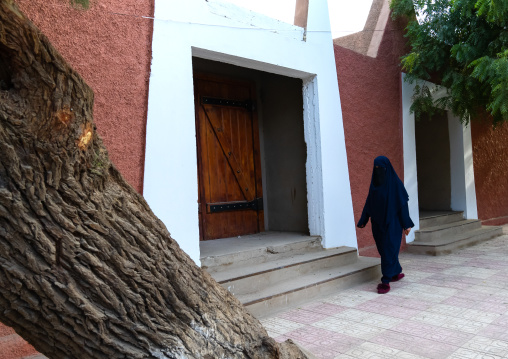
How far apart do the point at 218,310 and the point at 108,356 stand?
0.50 meters

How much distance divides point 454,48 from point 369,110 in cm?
162

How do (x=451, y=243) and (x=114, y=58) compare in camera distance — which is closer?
(x=114, y=58)

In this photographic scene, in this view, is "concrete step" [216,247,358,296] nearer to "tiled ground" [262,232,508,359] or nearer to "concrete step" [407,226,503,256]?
"tiled ground" [262,232,508,359]

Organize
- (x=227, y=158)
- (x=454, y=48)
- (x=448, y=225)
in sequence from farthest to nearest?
(x=448, y=225)
(x=454, y=48)
(x=227, y=158)

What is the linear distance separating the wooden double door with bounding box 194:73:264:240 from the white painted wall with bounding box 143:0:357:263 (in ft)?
3.59

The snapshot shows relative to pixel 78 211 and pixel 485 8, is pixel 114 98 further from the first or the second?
pixel 485 8

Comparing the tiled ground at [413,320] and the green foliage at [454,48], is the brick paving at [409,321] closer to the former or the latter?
the tiled ground at [413,320]

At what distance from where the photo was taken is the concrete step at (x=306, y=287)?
4.32m

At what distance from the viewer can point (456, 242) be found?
25.1 ft

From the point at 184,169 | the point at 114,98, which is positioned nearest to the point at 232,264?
the point at 184,169

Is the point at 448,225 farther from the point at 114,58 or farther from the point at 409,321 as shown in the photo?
the point at 114,58

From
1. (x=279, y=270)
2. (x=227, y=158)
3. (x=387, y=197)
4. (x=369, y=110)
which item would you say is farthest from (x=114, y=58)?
(x=369, y=110)

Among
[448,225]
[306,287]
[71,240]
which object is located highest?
[71,240]

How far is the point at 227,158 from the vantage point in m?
6.41
